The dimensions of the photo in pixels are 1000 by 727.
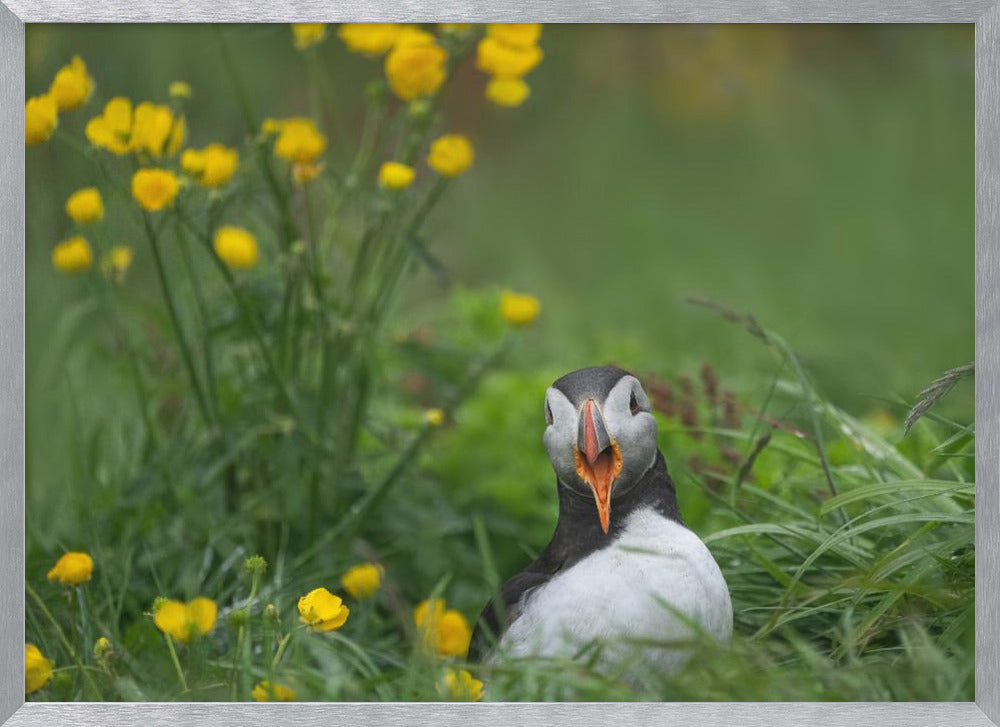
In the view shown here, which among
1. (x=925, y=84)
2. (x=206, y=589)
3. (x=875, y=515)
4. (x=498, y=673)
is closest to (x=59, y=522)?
(x=206, y=589)

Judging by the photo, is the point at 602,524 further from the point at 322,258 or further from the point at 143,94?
the point at 143,94

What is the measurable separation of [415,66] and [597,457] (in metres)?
0.74

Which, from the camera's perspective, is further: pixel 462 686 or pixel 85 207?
pixel 85 207

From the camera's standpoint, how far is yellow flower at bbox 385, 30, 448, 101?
1891mm

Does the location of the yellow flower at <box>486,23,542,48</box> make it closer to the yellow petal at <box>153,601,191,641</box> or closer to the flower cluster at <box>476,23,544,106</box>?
the flower cluster at <box>476,23,544,106</box>

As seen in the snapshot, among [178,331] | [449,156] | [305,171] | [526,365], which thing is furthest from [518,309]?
[526,365]

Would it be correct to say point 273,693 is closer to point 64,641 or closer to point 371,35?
point 64,641

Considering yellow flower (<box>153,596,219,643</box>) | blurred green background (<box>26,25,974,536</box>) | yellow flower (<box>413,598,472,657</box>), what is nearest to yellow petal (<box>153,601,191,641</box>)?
yellow flower (<box>153,596,219,643</box>)

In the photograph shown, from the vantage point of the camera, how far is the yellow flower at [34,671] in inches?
57.6

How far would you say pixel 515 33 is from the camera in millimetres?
1775

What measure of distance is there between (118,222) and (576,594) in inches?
52.8

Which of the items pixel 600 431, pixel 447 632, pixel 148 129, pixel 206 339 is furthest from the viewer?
pixel 206 339

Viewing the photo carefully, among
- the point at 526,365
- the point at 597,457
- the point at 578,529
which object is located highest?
the point at 597,457

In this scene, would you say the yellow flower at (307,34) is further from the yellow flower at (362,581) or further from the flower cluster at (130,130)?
the yellow flower at (362,581)
